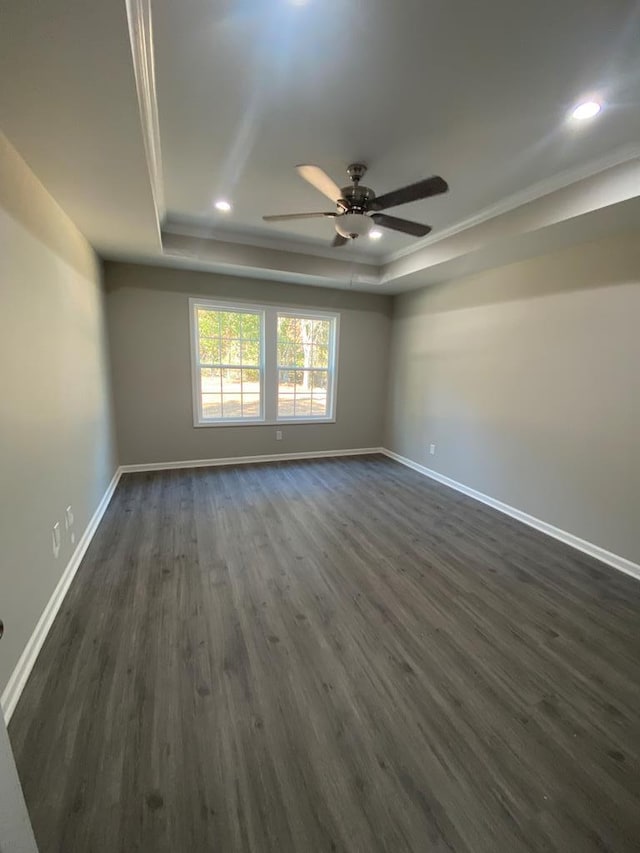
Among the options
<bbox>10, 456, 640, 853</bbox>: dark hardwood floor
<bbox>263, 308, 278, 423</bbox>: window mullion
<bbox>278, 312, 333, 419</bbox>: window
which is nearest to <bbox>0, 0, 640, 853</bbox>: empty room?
<bbox>10, 456, 640, 853</bbox>: dark hardwood floor

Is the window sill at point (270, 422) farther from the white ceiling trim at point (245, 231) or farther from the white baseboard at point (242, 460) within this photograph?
the white ceiling trim at point (245, 231)

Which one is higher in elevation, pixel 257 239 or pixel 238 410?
pixel 257 239

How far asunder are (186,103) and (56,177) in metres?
0.86

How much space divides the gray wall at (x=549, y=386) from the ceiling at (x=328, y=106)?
41 centimetres

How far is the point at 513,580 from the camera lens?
96.6 inches

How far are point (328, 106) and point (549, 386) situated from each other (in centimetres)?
270

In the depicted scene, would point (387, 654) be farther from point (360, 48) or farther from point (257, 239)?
point (257, 239)

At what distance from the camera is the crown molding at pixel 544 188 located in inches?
81.4

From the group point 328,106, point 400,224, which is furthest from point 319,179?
point 400,224

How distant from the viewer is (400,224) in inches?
97.9

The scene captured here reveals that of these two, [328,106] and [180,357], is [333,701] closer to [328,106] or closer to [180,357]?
[328,106]

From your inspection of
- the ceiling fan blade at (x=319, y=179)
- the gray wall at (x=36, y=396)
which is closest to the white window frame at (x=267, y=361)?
the gray wall at (x=36, y=396)

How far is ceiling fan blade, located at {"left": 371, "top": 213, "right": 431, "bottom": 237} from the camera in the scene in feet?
7.92

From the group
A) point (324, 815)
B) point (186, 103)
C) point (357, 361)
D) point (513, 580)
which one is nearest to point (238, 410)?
point (357, 361)
